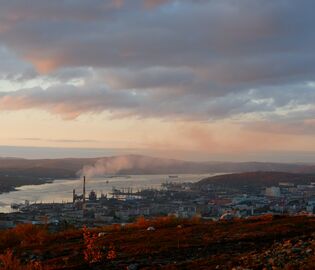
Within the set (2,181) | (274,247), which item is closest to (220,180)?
(2,181)

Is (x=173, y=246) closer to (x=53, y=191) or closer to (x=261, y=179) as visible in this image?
(x=261, y=179)

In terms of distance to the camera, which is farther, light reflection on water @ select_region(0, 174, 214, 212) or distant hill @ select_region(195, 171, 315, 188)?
distant hill @ select_region(195, 171, 315, 188)

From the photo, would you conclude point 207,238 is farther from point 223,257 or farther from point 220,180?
point 220,180

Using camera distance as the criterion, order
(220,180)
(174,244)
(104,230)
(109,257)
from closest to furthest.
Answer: (109,257) → (174,244) → (104,230) → (220,180)

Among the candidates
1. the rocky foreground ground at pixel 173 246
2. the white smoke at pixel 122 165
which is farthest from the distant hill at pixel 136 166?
the rocky foreground ground at pixel 173 246

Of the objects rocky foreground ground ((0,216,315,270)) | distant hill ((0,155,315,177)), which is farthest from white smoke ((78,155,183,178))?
rocky foreground ground ((0,216,315,270))

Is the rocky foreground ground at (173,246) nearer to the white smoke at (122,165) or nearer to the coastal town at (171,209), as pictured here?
the coastal town at (171,209)

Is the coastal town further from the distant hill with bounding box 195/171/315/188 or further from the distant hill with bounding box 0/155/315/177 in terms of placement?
the distant hill with bounding box 0/155/315/177

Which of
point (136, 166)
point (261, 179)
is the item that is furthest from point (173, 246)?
point (136, 166)
